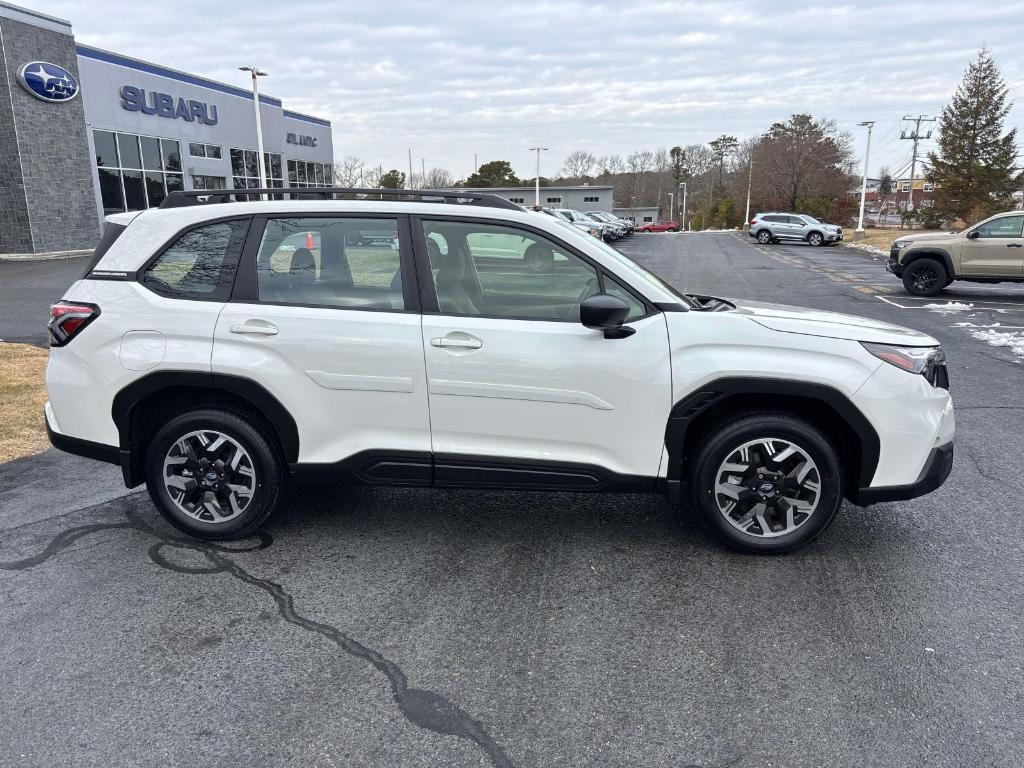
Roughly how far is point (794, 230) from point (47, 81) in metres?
34.2

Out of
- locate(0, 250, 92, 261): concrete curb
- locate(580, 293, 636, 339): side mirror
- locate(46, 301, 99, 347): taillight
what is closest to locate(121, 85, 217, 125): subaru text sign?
locate(0, 250, 92, 261): concrete curb

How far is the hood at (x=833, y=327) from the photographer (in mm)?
3820

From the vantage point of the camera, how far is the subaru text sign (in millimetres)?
29406

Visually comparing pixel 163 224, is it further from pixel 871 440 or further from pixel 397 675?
pixel 871 440

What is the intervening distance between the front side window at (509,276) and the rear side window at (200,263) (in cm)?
106

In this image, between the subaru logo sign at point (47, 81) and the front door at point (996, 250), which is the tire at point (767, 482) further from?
the subaru logo sign at point (47, 81)

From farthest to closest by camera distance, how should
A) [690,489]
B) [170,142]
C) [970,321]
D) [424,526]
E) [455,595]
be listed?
1. [170,142]
2. [970,321]
3. [424,526]
4. [690,489]
5. [455,595]

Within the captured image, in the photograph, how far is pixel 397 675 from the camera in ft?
9.77

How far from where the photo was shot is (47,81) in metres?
24.8

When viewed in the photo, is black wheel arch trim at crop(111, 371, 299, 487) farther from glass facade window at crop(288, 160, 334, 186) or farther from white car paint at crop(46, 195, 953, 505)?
glass facade window at crop(288, 160, 334, 186)

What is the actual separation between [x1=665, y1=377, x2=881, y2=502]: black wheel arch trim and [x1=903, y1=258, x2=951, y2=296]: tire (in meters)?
13.8

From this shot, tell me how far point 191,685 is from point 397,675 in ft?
2.58

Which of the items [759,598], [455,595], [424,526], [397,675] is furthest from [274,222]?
[759,598]

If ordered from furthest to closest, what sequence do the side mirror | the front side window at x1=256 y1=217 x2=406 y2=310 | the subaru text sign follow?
the subaru text sign, the front side window at x1=256 y1=217 x2=406 y2=310, the side mirror
